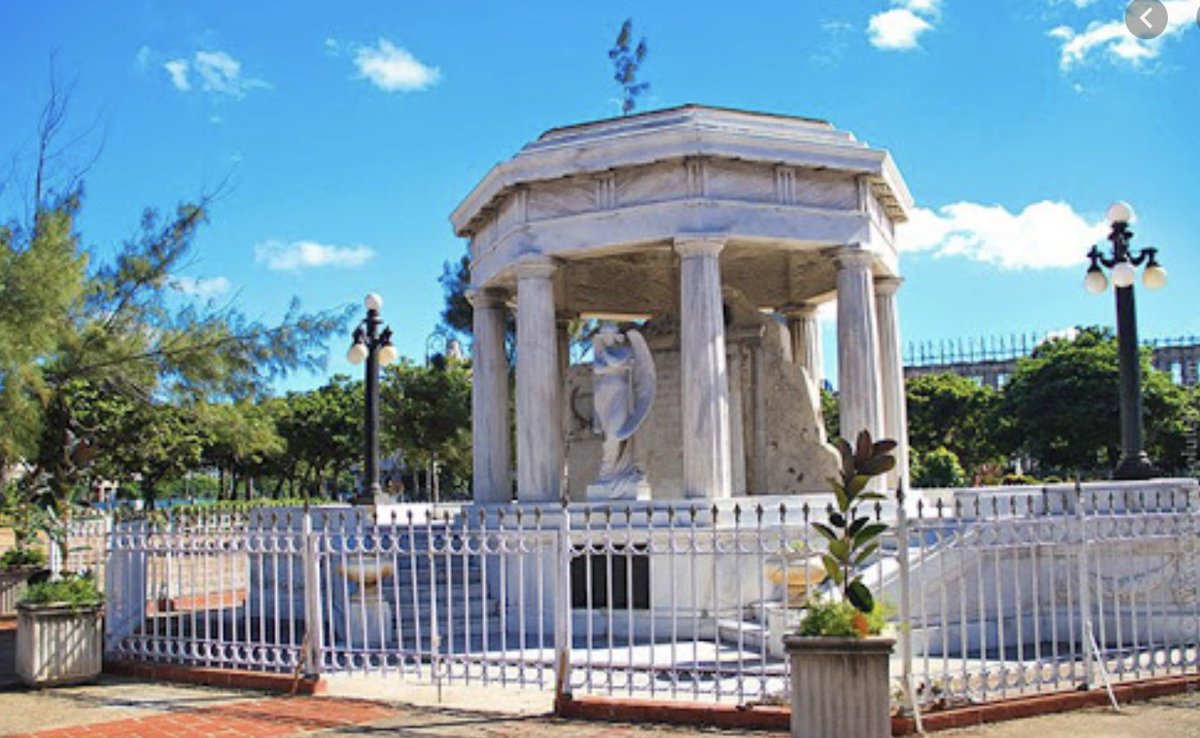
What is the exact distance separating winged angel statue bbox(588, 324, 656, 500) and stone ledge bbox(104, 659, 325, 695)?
228 inches

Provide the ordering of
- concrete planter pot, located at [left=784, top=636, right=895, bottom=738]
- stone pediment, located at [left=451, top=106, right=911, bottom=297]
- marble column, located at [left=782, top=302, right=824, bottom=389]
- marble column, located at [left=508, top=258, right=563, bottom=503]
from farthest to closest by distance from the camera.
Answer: marble column, located at [left=782, top=302, right=824, bottom=389], marble column, located at [left=508, top=258, right=563, bottom=503], stone pediment, located at [left=451, top=106, right=911, bottom=297], concrete planter pot, located at [left=784, top=636, right=895, bottom=738]

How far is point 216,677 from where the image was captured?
10.4m

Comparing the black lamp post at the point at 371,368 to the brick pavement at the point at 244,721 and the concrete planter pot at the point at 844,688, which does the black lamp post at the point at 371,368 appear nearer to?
the brick pavement at the point at 244,721

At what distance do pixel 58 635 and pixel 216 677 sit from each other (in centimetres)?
182

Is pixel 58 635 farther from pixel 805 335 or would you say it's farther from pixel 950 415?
pixel 950 415

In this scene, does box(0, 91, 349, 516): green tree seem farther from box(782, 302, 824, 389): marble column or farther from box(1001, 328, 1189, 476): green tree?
box(1001, 328, 1189, 476): green tree

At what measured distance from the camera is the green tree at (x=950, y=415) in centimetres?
5709

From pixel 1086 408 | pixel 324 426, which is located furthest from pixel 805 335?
pixel 324 426

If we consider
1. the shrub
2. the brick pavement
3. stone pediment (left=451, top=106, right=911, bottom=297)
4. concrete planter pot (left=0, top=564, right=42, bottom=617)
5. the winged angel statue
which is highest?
stone pediment (left=451, top=106, right=911, bottom=297)

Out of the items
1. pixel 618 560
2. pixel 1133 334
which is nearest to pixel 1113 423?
pixel 1133 334

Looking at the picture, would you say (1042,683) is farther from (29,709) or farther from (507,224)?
(507,224)

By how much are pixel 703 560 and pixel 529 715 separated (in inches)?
198

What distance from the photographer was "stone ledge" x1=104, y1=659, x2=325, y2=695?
9.80 m

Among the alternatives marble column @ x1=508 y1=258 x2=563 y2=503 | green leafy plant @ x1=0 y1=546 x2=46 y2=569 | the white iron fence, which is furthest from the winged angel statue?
green leafy plant @ x1=0 y1=546 x2=46 y2=569
